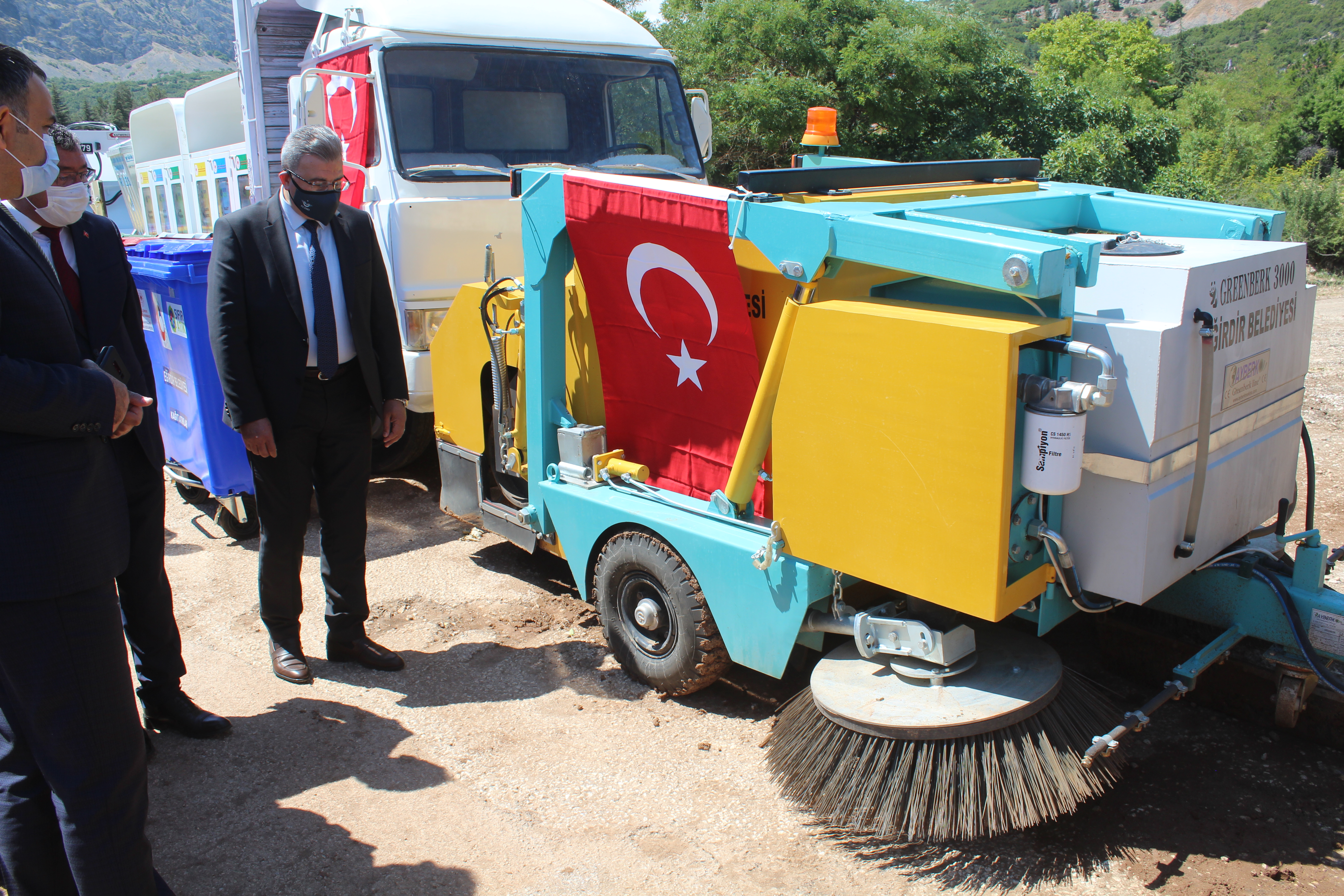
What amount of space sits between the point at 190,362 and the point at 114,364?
2.30 meters

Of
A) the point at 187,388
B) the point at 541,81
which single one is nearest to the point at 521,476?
Result: the point at 187,388

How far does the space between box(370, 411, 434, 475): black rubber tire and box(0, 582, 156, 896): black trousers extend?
3.49 m

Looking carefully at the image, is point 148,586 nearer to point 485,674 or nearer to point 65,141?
point 485,674

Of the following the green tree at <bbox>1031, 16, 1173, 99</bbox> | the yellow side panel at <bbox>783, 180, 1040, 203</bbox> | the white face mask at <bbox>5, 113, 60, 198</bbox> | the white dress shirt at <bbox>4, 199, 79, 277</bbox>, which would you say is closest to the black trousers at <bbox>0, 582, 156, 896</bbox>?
the white face mask at <bbox>5, 113, 60, 198</bbox>

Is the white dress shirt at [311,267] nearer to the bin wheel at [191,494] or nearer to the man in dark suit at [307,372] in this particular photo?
the man in dark suit at [307,372]

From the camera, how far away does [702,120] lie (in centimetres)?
605

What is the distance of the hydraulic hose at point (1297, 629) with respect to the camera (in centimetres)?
267

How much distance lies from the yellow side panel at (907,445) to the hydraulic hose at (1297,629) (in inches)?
29.0

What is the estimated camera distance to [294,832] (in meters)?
2.80

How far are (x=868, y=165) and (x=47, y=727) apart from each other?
2.96 metres

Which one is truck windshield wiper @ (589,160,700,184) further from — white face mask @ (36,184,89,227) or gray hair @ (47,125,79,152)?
white face mask @ (36,184,89,227)

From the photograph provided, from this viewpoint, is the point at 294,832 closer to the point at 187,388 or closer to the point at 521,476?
the point at 521,476

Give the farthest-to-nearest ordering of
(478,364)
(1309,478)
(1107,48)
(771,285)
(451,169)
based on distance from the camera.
→ (1107,48) → (451,169) → (478,364) → (1309,478) → (771,285)

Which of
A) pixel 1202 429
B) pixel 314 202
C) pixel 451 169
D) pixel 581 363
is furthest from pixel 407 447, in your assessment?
pixel 1202 429
